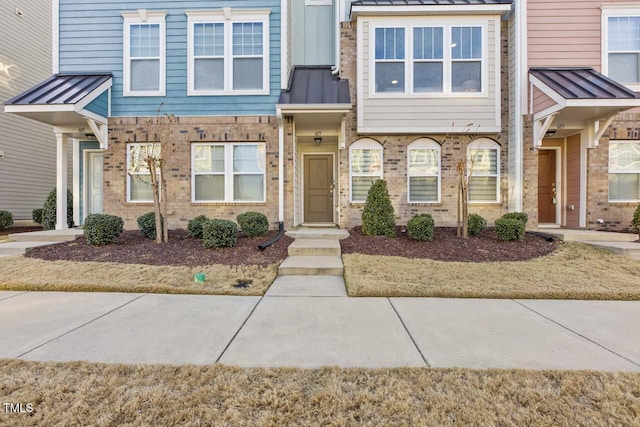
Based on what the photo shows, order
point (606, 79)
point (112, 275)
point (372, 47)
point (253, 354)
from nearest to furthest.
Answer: point (253, 354), point (112, 275), point (606, 79), point (372, 47)

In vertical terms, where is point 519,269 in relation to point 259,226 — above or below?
below

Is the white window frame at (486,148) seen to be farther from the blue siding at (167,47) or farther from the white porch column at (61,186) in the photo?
the white porch column at (61,186)

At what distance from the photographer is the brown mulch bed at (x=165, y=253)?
17.3 feet

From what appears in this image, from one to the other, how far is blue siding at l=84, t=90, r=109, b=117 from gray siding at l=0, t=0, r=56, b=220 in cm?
546

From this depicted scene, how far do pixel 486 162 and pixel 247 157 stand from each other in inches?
248

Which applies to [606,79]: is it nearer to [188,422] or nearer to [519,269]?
[519,269]

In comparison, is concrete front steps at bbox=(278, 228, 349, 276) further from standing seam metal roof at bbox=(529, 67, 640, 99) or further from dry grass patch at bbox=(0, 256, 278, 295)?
standing seam metal roof at bbox=(529, 67, 640, 99)

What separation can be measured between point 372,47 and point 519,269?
241 inches

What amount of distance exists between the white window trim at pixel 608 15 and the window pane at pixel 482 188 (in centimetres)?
381

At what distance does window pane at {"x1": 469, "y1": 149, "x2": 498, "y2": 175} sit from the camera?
7.96 m

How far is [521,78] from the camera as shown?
7.50 m

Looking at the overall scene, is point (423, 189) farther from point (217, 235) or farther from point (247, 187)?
point (217, 235)

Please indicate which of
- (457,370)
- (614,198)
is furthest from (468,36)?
(457,370)

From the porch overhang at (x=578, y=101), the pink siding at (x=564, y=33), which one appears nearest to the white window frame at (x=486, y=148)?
the porch overhang at (x=578, y=101)
